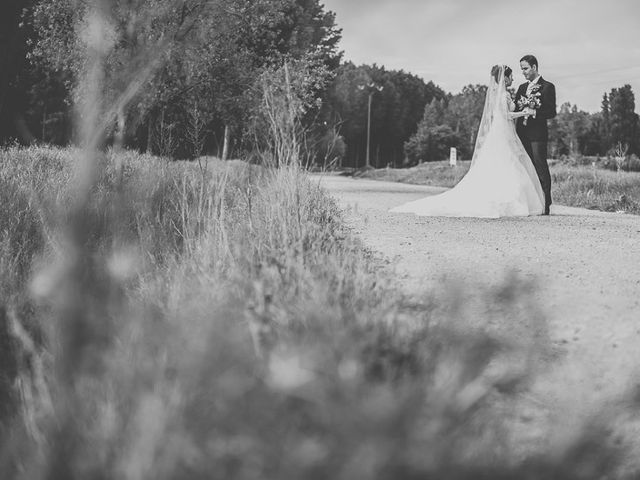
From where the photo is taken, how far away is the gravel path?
2811 mm

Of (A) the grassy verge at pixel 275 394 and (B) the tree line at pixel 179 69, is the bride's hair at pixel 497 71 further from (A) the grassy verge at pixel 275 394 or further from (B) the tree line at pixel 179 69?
(A) the grassy verge at pixel 275 394

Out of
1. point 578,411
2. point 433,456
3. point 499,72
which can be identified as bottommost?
point 578,411

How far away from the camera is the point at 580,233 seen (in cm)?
686

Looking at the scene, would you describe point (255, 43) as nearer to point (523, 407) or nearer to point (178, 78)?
point (178, 78)

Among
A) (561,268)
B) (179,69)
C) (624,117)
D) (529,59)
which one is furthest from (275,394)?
(624,117)

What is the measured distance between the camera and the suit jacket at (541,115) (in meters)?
9.20

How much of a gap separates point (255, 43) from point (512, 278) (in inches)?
786

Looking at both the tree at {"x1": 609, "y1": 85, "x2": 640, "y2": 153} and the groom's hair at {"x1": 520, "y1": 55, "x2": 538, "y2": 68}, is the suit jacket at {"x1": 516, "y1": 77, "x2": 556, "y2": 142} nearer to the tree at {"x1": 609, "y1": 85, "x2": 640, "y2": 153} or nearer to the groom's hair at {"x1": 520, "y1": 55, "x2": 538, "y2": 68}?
the groom's hair at {"x1": 520, "y1": 55, "x2": 538, "y2": 68}

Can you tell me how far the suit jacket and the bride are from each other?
0.49 ft

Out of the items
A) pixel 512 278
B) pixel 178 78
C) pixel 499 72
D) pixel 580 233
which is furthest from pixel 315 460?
pixel 178 78

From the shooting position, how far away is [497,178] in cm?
940

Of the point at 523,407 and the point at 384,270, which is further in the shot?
the point at 384,270

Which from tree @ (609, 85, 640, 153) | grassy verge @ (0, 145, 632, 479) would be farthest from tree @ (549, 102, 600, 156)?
grassy verge @ (0, 145, 632, 479)

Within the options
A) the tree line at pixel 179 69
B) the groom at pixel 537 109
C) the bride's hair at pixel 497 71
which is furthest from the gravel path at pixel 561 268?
the bride's hair at pixel 497 71
